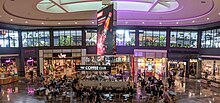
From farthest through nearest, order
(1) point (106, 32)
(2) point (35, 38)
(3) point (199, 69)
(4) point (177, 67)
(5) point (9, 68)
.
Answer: (4) point (177, 67)
(2) point (35, 38)
(3) point (199, 69)
(5) point (9, 68)
(1) point (106, 32)

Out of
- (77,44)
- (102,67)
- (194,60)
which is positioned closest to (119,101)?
(102,67)

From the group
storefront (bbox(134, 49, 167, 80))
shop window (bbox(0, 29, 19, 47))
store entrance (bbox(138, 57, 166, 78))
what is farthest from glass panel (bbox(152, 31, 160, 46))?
shop window (bbox(0, 29, 19, 47))

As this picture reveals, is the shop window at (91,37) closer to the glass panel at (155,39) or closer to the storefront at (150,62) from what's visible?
the storefront at (150,62)

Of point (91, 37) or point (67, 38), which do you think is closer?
point (91, 37)

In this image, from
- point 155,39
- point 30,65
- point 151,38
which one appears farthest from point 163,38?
point 30,65

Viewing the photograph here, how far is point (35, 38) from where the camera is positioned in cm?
2572

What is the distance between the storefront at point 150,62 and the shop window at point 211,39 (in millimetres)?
4888

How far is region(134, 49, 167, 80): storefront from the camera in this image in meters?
24.3

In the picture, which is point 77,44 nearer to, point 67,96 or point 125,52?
point 125,52

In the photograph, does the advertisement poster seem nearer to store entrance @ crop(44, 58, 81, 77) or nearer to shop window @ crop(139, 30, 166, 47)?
shop window @ crop(139, 30, 166, 47)

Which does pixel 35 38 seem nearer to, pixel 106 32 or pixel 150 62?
pixel 150 62

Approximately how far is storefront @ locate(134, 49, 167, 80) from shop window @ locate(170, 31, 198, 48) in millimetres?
2061

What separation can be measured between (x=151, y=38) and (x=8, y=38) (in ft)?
58.3

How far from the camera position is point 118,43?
24.5 meters
